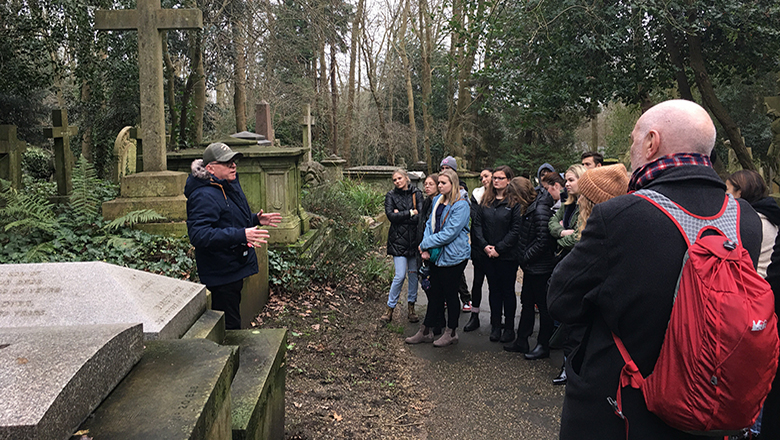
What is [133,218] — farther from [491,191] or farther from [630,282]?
[630,282]

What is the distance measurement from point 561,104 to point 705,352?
9340 mm

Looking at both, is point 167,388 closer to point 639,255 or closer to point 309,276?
point 639,255

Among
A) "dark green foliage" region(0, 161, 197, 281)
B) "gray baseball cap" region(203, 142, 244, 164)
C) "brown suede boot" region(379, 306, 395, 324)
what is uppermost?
"gray baseball cap" region(203, 142, 244, 164)

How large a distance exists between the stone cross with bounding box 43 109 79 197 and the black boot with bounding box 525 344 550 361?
704 cm

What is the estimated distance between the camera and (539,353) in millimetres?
5312

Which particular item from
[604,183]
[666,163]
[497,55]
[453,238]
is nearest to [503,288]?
[453,238]

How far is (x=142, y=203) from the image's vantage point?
604 cm

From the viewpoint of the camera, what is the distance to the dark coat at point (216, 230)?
12.3ft

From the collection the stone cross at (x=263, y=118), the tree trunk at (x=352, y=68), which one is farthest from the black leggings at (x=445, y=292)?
the tree trunk at (x=352, y=68)

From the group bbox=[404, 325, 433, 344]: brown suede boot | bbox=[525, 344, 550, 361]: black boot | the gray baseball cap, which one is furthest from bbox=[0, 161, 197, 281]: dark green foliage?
bbox=[525, 344, 550, 361]: black boot

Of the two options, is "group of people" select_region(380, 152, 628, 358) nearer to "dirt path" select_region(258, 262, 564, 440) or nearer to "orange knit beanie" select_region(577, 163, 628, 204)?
"dirt path" select_region(258, 262, 564, 440)

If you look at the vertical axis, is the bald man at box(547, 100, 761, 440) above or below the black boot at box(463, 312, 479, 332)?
above

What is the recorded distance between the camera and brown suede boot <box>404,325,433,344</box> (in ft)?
18.7

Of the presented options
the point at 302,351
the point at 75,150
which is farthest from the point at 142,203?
the point at 75,150
